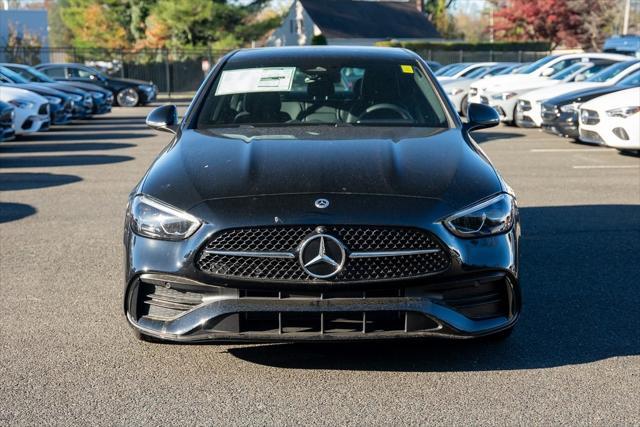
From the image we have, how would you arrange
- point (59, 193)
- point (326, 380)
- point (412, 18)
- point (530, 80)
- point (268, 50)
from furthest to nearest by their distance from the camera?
1. point (412, 18)
2. point (530, 80)
3. point (59, 193)
4. point (268, 50)
5. point (326, 380)

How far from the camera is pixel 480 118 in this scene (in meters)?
5.58

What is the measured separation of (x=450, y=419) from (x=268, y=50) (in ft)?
11.1

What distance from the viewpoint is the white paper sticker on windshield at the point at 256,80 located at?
566 centimetres

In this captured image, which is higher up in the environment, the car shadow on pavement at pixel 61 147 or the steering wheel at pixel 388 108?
the steering wheel at pixel 388 108

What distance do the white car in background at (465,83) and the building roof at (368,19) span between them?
37913 mm

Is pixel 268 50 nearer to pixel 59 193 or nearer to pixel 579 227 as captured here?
→ pixel 579 227

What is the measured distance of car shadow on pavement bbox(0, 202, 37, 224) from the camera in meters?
8.55

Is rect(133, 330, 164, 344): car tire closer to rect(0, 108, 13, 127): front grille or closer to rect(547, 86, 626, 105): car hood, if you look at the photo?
rect(0, 108, 13, 127): front grille

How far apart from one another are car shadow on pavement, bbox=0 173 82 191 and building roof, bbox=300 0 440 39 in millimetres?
52049

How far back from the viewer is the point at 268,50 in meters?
6.21

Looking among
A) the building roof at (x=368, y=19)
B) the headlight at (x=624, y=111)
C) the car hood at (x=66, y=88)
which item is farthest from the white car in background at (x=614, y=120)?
the building roof at (x=368, y=19)

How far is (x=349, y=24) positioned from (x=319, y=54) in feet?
200

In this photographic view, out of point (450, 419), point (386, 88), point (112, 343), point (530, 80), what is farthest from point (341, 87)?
point (530, 80)

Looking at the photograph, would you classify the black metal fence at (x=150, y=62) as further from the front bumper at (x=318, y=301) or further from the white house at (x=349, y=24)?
the front bumper at (x=318, y=301)
